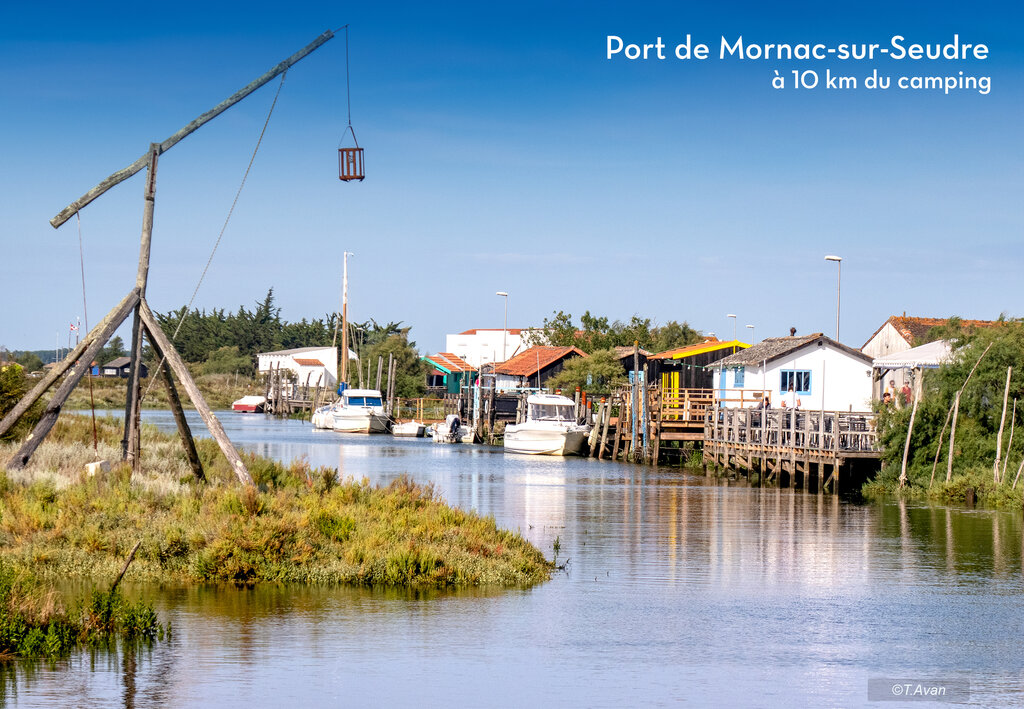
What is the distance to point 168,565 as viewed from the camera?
1742cm

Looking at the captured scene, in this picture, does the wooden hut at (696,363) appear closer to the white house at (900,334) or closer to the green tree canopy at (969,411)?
the white house at (900,334)

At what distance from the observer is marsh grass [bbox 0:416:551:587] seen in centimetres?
1739

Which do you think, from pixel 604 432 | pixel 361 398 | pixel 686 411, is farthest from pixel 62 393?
pixel 361 398

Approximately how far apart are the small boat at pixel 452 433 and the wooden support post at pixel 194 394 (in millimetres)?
50400

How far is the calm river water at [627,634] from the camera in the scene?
1218 cm

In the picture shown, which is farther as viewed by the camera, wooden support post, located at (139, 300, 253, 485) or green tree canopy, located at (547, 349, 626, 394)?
green tree canopy, located at (547, 349, 626, 394)

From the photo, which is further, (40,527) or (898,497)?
(898,497)

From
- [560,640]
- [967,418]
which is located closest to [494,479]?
[967,418]

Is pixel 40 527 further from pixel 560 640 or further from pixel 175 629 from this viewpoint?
pixel 560 640

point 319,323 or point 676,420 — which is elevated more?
point 319,323

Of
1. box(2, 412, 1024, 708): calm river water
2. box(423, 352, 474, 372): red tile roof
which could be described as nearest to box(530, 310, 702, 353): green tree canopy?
box(423, 352, 474, 372): red tile roof

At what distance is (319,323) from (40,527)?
176m

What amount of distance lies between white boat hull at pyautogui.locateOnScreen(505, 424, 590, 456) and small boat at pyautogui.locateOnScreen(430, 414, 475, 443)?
1206 cm

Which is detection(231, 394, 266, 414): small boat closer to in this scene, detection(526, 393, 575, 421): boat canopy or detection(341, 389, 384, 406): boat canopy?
detection(341, 389, 384, 406): boat canopy
